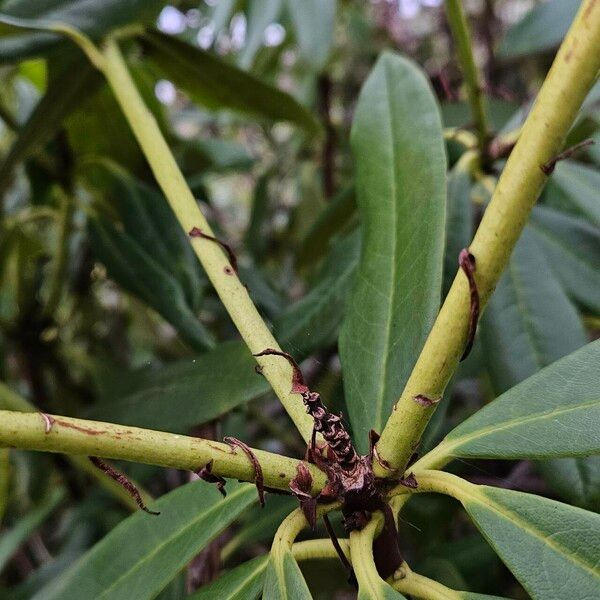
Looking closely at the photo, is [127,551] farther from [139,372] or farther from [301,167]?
[301,167]

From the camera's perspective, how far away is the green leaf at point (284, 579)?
351 millimetres

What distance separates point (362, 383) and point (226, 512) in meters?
0.11

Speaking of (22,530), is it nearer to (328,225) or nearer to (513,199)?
(328,225)

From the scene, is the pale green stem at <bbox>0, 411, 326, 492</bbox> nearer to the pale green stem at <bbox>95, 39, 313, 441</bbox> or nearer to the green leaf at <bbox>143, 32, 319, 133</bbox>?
the pale green stem at <bbox>95, 39, 313, 441</bbox>

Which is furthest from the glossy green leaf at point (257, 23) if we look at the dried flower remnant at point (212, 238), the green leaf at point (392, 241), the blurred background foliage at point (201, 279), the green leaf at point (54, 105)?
the dried flower remnant at point (212, 238)

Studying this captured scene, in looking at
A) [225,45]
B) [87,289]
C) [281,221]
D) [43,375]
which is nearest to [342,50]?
[225,45]

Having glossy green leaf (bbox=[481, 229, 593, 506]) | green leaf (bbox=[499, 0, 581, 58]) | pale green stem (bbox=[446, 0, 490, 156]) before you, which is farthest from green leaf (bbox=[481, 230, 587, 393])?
green leaf (bbox=[499, 0, 581, 58])

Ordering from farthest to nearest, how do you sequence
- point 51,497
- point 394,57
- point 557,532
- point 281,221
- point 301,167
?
1. point 281,221
2. point 301,167
3. point 51,497
4. point 394,57
5. point 557,532

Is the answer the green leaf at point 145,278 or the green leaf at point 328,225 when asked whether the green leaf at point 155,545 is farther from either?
the green leaf at point 328,225

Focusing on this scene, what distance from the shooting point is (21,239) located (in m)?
0.98

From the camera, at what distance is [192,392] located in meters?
0.56

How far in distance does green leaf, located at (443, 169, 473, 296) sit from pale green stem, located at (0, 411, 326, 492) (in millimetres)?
272

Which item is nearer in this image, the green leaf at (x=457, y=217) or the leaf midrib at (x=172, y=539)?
the leaf midrib at (x=172, y=539)

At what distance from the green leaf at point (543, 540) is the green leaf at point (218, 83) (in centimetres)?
51
